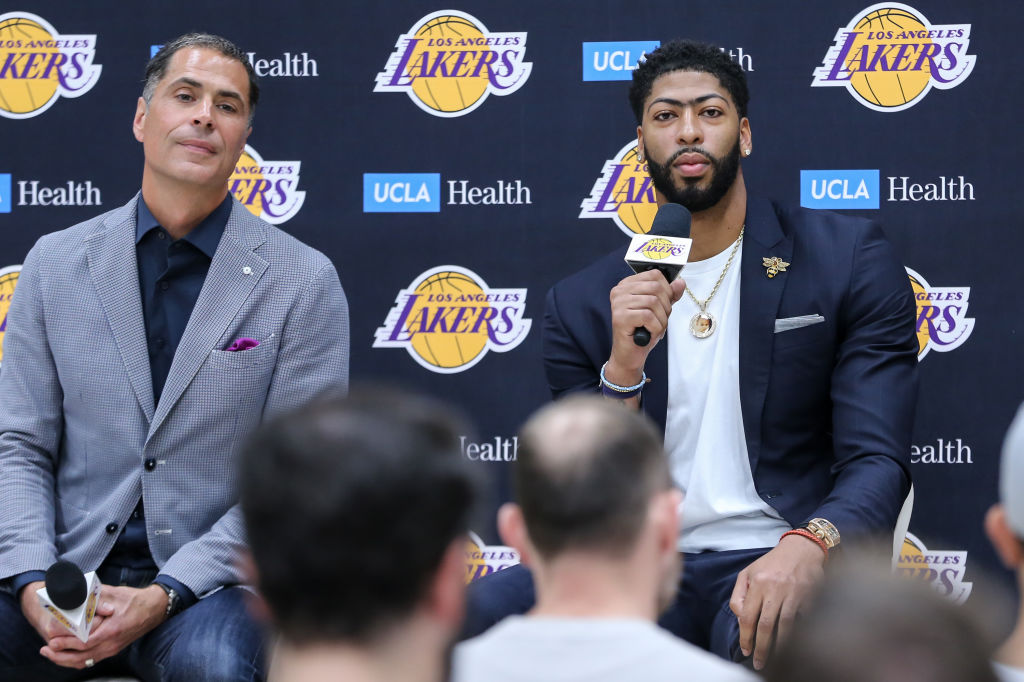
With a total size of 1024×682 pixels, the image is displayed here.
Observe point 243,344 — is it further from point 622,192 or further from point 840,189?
point 840,189

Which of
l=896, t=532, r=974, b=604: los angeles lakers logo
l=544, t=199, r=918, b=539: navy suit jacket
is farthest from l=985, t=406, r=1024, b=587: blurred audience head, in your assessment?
l=896, t=532, r=974, b=604: los angeles lakers logo

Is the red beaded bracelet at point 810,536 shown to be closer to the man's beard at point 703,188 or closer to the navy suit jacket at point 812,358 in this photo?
the navy suit jacket at point 812,358

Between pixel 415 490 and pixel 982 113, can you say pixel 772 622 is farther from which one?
pixel 982 113

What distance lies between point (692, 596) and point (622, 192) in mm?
1316

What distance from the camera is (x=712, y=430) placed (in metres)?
2.67

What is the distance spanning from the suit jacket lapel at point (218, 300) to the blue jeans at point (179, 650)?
1.46 ft

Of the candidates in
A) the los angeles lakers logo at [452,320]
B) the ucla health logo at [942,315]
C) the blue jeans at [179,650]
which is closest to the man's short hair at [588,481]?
the blue jeans at [179,650]

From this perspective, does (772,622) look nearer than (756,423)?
Yes

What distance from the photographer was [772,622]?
2.17 m

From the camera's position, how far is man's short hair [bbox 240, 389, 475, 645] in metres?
1.00

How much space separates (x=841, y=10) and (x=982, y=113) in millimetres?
508

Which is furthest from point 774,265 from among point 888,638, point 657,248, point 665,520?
point 888,638

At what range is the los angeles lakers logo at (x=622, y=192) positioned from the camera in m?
3.34

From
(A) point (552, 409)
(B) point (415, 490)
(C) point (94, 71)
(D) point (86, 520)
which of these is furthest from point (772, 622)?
(C) point (94, 71)
